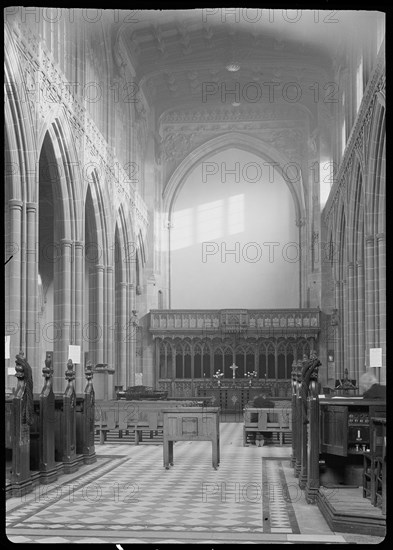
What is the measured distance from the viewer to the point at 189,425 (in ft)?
38.6

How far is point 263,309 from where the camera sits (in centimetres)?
2745

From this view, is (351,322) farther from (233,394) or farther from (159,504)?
(159,504)

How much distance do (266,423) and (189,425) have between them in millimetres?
3659

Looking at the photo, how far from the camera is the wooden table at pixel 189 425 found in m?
11.6

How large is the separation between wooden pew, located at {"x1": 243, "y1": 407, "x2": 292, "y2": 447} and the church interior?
5 centimetres

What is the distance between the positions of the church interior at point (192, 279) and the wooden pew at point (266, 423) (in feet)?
0.15

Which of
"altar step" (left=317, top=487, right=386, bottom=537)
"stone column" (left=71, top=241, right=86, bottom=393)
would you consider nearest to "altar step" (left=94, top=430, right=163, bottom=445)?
"stone column" (left=71, top=241, right=86, bottom=393)

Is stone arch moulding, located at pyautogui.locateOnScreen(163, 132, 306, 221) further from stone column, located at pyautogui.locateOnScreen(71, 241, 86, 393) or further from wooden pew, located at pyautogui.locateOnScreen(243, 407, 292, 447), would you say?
wooden pew, located at pyautogui.locateOnScreen(243, 407, 292, 447)

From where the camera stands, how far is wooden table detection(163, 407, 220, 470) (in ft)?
38.1

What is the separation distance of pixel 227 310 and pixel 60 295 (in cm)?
1040

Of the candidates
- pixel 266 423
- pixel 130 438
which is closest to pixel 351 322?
pixel 266 423

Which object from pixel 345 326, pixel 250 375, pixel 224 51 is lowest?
pixel 250 375

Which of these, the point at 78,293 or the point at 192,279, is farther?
the point at 192,279
